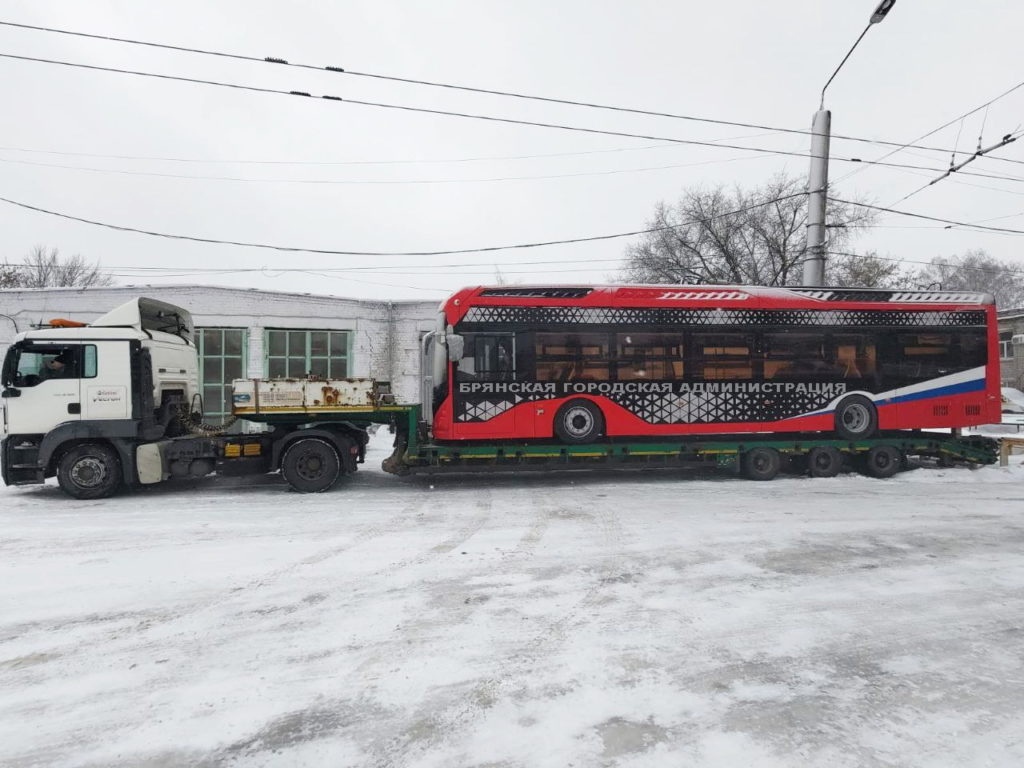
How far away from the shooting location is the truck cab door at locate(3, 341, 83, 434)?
8758 mm

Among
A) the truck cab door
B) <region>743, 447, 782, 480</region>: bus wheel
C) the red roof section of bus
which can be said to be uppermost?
the red roof section of bus

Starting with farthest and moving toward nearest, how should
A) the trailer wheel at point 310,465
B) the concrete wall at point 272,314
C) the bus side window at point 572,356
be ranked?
the concrete wall at point 272,314 → the bus side window at point 572,356 → the trailer wheel at point 310,465

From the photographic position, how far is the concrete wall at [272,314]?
1691 cm

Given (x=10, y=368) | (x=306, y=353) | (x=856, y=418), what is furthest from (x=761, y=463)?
(x=306, y=353)

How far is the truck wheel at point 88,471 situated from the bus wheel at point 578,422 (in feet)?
24.3

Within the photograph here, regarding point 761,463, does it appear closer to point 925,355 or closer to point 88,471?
point 925,355

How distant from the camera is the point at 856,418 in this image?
10.7m

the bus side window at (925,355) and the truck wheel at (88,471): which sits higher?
the bus side window at (925,355)

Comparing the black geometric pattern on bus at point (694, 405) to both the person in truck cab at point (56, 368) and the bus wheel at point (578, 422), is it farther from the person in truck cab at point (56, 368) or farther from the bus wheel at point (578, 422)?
the person in truck cab at point (56, 368)

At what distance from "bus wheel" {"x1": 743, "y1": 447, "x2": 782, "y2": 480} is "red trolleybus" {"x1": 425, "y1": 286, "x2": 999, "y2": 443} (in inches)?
18.6

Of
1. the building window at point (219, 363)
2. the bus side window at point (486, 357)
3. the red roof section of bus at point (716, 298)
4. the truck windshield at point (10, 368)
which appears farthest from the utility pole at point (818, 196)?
the building window at point (219, 363)

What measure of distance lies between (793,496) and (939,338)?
4.97 metres

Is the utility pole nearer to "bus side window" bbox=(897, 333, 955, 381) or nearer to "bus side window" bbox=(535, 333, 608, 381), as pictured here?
"bus side window" bbox=(897, 333, 955, 381)

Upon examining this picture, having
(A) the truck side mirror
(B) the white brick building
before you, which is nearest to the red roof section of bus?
(A) the truck side mirror
